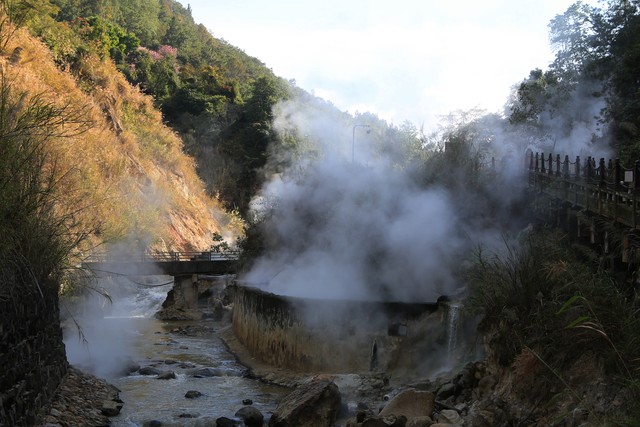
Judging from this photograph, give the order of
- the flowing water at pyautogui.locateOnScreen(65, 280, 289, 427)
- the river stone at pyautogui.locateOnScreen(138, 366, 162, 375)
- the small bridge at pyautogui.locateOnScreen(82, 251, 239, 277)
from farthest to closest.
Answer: the small bridge at pyautogui.locateOnScreen(82, 251, 239, 277) → the river stone at pyautogui.locateOnScreen(138, 366, 162, 375) → the flowing water at pyautogui.locateOnScreen(65, 280, 289, 427)

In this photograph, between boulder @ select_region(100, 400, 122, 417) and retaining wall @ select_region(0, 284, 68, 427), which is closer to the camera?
retaining wall @ select_region(0, 284, 68, 427)

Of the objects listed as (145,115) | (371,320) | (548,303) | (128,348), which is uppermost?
(145,115)

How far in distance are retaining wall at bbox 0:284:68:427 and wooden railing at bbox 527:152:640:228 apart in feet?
31.6

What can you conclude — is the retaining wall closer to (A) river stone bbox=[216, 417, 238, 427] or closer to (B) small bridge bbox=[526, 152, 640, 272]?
(A) river stone bbox=[216, 417, 238, 427]

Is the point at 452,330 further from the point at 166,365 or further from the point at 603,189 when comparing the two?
the point at 166,365

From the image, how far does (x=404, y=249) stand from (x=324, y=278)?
253 centimetres

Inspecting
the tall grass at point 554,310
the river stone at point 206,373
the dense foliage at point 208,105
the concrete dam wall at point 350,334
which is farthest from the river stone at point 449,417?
the dense foliage at point 208,105

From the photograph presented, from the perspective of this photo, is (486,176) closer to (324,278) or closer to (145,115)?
(324,278)

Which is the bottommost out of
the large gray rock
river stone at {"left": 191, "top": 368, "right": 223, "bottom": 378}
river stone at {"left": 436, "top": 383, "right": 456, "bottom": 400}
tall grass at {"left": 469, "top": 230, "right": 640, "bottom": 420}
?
river stone at {"left": 191, "top": 368, "right": 223, "bottom": 378}

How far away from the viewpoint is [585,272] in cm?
1053

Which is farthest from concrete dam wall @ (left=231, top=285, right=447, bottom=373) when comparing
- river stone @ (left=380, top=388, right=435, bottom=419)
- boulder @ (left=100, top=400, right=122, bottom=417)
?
boulder @ (left=100, top=400, right=122, bottom=417)

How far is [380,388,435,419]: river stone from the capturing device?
12.0 meters

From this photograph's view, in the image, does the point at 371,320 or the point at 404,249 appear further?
the point at 404,249

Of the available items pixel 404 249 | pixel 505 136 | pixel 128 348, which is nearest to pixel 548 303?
pixel 404 249
